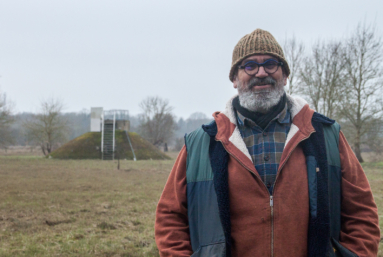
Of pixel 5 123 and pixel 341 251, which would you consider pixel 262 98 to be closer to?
pixel 341 251

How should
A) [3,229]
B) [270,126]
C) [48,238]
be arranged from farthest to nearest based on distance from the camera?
1. [3,229]
2. [48,238]
3. [270,126]

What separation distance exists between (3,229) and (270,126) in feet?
19.6

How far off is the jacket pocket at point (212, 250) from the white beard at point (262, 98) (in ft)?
3.30

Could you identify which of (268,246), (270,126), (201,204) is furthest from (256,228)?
(270,126)

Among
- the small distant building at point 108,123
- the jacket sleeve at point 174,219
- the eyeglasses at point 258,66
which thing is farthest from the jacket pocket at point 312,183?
the small distant building at point 108,123

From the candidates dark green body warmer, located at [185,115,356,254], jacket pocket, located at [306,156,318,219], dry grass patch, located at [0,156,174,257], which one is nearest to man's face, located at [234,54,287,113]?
dark green body warmer, located at [185,115,356,254]

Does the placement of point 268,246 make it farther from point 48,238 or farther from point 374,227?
point 48,238

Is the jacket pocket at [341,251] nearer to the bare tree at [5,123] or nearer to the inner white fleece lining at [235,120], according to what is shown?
the inner white fleece lining at [235,120]

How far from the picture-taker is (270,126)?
229 centimetres

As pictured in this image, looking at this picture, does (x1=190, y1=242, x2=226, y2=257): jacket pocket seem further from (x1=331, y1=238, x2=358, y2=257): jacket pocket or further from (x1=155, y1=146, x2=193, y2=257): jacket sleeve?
(x1=331, y1=238, x2=358, y2=257): jacket pocket

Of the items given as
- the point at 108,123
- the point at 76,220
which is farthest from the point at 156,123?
the point at 76,220

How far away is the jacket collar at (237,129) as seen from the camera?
212 centimetres

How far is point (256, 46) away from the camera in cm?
232

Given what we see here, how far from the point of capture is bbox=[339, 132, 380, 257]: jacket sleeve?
6.57ft
